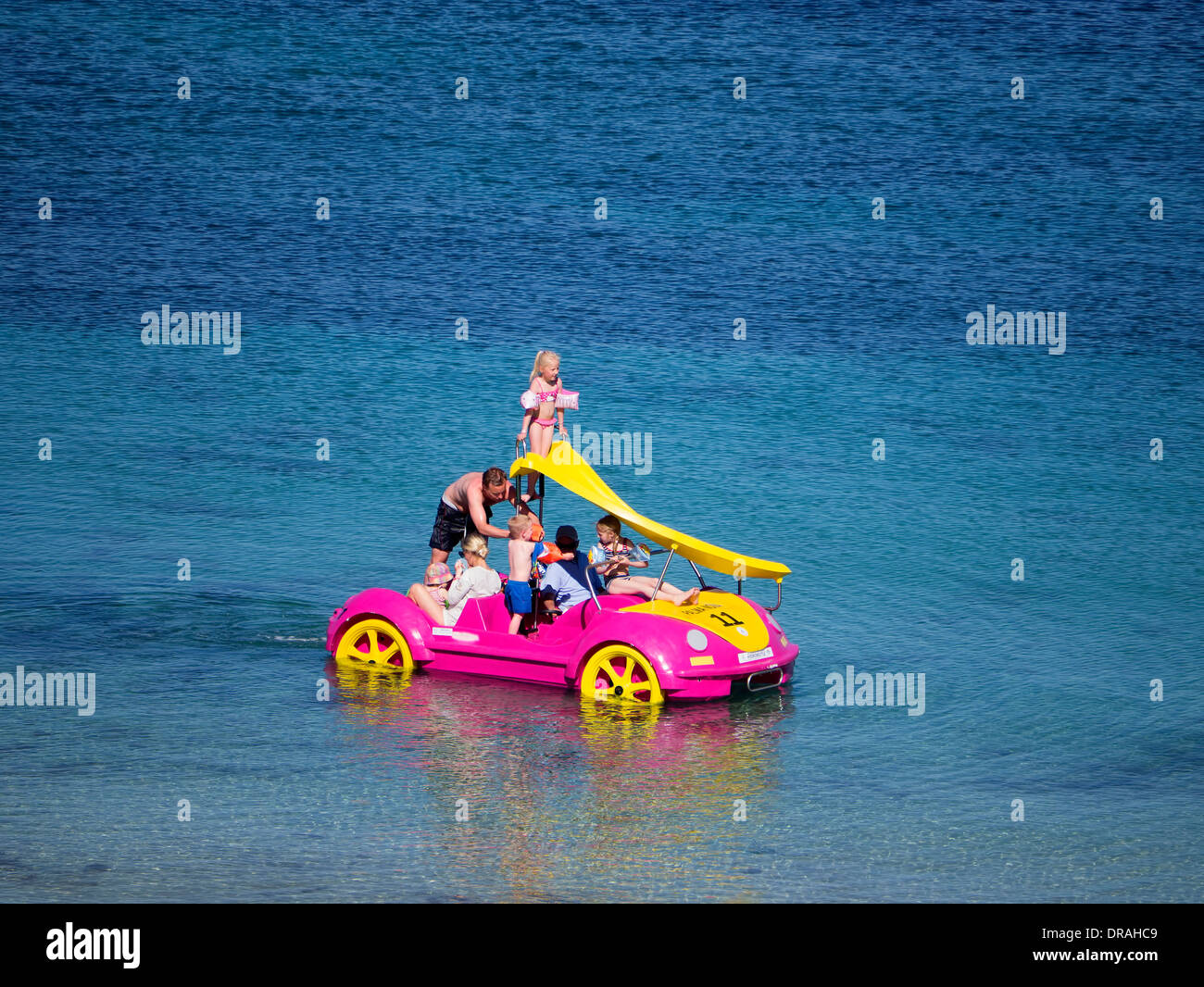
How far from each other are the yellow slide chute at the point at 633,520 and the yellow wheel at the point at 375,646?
1.88 meters

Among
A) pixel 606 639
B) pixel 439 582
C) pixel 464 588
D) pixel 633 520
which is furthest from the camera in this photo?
pixel 439 582

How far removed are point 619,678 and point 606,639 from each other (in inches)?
15.1

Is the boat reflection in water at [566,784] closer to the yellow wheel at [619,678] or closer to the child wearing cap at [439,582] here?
the yellow wheel at [619,678]

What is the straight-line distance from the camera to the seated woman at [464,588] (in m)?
13.8

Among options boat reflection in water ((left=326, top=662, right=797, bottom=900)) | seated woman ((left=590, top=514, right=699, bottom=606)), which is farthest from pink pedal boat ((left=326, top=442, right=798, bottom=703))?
seated woman ((left=590, top=514, right=699, bottom=606))

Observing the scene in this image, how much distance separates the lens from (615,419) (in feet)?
87.4

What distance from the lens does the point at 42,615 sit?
15.7 meters

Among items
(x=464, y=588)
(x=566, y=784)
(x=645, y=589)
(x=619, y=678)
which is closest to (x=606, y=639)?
(x=619, y=678)

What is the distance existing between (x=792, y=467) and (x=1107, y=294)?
11860 millimetres

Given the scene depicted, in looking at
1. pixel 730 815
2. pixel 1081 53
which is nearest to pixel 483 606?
pixel 730 815

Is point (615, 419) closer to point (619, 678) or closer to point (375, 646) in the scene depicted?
point (375, 646)

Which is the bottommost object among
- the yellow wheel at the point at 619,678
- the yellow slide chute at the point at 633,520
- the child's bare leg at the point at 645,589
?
the yellow wheel at the point at 619,678

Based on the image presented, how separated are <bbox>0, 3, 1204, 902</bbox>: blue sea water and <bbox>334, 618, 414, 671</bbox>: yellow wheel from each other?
36 cm

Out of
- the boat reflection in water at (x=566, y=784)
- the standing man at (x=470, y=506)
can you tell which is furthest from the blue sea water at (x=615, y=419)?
the standing man at (x=470, y=506)
